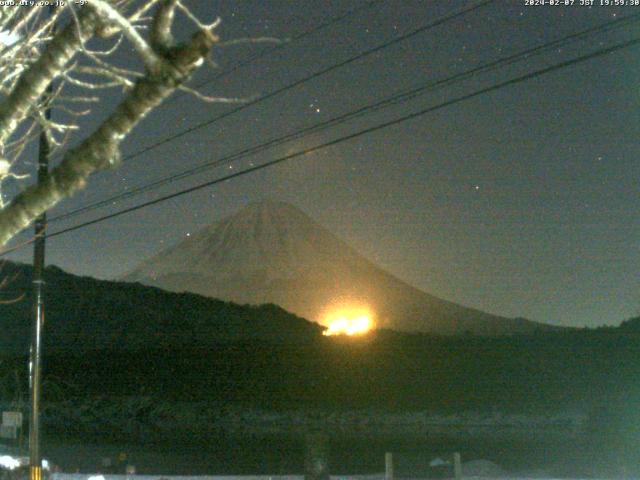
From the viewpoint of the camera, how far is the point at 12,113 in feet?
16.8

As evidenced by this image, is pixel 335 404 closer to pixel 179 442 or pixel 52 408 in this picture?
pixel 52 408

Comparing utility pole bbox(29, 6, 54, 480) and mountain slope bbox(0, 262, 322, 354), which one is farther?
mountain slope bbox(0, 262, 322, 354)

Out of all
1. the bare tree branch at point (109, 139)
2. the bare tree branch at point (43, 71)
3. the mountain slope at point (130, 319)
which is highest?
the mountain slope at point (130, 319)

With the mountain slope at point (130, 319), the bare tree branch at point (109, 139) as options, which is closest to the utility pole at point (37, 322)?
the bare tree branch at point (109, 139)

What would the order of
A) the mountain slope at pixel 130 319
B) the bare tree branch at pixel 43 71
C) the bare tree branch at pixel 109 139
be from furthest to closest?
1. the mountain slope at pixel 130 319
2. the bare tree branch at pixel 43 71
3. the bare tree branch at pixel 109 139

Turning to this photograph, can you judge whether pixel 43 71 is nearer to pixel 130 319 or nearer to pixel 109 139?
pixel 109 139

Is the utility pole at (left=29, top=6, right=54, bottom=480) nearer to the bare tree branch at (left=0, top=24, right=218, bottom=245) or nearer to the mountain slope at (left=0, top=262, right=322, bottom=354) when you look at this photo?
the bare tree branch at (left=0, top=24, right=218, bottom=245)

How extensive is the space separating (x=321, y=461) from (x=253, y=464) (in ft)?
67.4

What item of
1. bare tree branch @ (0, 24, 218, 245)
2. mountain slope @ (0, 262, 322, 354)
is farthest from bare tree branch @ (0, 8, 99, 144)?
mountain slope @ (0, 262, 322, 354)

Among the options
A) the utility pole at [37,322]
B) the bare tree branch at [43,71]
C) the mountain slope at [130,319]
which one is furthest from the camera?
the mountain slope at [130,319]

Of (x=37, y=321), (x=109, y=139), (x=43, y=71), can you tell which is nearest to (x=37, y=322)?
(x=37, y=321)

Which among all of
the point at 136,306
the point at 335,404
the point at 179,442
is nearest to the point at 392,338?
the point at 335,404

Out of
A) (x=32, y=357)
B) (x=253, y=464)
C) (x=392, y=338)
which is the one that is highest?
(x=392, y=338)

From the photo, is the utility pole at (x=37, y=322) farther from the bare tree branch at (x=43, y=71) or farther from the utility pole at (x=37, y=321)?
the bare tree branch at (x=43, y=71)
